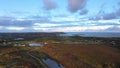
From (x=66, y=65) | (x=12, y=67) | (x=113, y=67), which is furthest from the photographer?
(x=66, y=65)

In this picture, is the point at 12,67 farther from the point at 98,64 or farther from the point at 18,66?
the point at 98,64

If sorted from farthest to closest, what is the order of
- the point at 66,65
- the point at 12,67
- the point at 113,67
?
the point at 66,65 → the point at 113,67 → the point at 12,67

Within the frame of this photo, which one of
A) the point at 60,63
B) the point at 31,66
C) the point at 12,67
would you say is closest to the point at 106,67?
the point at 60,63

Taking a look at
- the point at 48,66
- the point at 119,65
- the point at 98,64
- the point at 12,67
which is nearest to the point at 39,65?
the point at 48,66

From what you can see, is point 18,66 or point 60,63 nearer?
point 18,66

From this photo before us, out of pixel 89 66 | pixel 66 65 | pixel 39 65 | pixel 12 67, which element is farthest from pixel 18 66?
pixel 89 66

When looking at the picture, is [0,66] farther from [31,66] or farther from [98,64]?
[98,64]

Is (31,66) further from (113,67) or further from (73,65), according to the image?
(113,67)

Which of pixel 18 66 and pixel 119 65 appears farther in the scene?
pixel 119 65
